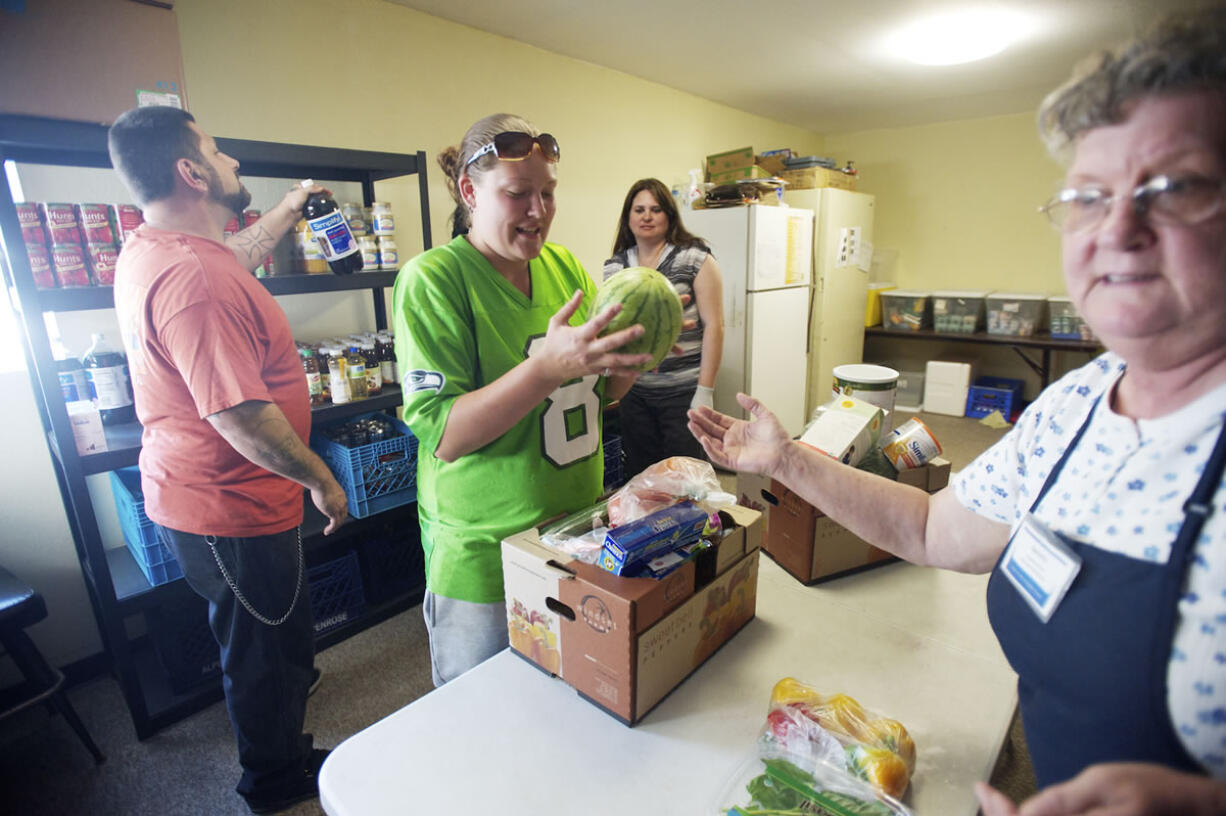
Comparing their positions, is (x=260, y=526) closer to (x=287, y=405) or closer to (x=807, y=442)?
(x=287, y=405)

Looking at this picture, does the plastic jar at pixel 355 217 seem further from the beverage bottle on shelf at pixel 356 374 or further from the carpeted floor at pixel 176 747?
the carpeted floor at pixel 176 747

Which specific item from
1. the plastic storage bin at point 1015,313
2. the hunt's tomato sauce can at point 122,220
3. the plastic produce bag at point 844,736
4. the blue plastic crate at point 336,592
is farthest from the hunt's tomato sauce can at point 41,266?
the plastic storage bin at point 1015,313

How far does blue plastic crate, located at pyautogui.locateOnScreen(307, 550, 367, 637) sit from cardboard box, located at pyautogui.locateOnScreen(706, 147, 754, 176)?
3585 mm

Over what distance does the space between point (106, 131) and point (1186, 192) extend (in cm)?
232

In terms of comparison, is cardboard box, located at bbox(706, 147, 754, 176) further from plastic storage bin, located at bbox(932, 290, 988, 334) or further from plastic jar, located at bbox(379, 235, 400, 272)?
plastic jar, located at bbox(379, 235, 400, 272)

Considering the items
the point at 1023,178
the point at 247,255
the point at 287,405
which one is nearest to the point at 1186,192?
the point at 287,405

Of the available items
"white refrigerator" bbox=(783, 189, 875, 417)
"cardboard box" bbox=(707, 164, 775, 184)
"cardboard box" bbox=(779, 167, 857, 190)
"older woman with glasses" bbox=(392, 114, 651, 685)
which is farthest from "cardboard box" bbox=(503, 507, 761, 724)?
"cardboard box" bbox=(779, 167, 857, 190)

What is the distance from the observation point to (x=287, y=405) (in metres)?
1.64

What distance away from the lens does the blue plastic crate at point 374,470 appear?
89.7 inches

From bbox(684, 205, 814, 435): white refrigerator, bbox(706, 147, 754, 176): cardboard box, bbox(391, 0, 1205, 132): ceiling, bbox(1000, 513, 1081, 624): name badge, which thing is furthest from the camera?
bbox(706, 147, 754, 176): cardboard box

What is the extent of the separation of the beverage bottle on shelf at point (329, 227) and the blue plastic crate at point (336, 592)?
1.17m

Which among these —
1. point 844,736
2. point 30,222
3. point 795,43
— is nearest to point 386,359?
point 30,222

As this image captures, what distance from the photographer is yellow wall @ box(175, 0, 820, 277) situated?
7.28 ft

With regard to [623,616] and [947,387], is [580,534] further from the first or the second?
[947,387]
